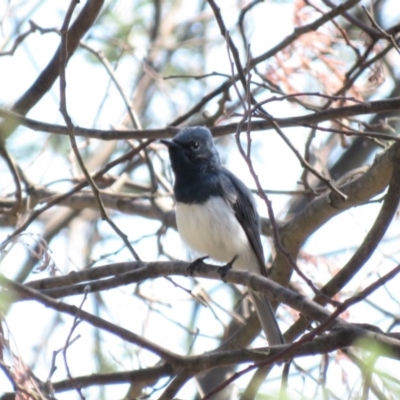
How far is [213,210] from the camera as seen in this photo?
561cm

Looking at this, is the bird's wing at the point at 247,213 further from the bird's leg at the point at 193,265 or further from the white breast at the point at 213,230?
the bird's leg at the point at 193,265

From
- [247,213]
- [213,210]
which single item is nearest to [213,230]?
[213,210]

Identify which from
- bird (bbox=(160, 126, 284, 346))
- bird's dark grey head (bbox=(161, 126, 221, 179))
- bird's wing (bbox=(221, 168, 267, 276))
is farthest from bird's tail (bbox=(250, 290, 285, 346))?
bird's dark grey head (bbox=(161, 126, 221, 179))

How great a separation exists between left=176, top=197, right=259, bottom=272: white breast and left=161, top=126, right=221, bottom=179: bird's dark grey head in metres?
0.34

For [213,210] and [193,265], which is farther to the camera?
[213,210]

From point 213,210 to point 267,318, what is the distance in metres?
0.84

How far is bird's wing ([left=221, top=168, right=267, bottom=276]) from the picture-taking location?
5.79 m

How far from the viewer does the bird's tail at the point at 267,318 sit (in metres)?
5.28

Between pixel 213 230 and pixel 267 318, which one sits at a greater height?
pixel 213 230

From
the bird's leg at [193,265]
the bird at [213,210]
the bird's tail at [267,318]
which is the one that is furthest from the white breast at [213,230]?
the bird's tail at [267,318]

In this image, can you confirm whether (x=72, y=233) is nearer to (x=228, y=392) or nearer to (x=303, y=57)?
(x=228, y=392)

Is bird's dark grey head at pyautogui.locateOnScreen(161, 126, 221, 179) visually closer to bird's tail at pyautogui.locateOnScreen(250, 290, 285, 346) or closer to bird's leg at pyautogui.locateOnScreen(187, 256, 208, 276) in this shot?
bird's leg at pyautogui.locateOnScreen(187, 256, 208, 276)

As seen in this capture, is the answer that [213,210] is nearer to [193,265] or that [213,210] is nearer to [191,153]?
[191,153]

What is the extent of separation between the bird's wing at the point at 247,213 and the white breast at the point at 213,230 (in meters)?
0.05
